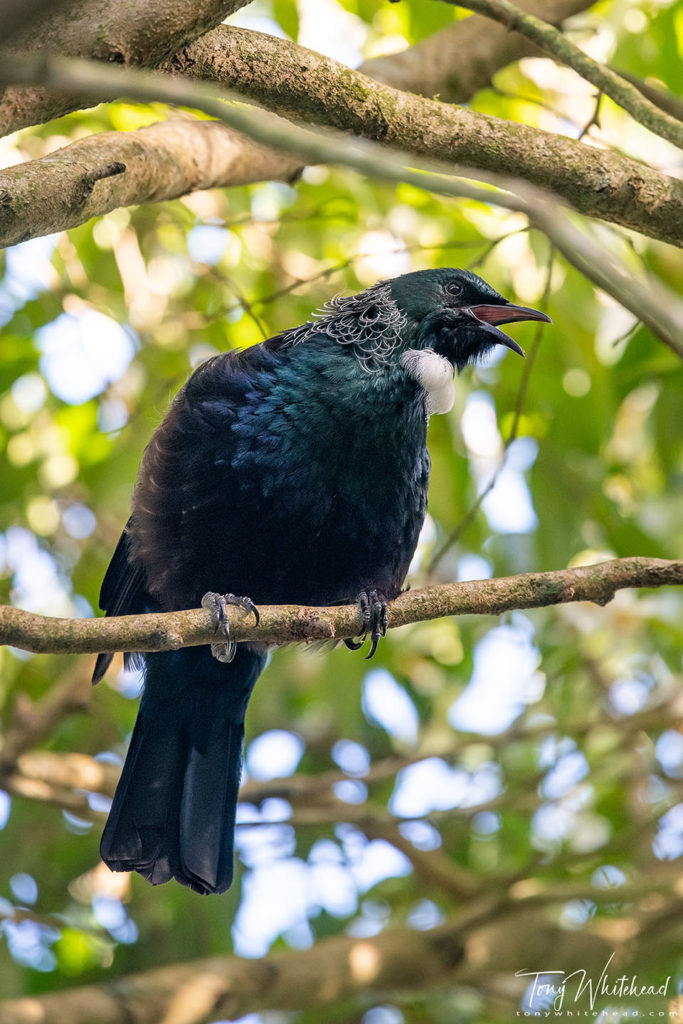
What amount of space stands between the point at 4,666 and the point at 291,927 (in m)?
1.76

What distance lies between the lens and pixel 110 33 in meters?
2.18

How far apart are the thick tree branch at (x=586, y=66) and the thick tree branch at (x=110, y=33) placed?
1.09m

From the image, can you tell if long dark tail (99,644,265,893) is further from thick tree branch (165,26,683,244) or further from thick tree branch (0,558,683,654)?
thick tree branch (165,26,683,244)

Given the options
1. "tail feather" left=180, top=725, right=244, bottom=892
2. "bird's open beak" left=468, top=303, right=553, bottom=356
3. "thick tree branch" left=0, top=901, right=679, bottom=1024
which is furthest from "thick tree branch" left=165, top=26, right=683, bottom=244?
"thick tree branch" left=0, top=901, right=679, bottom=1024

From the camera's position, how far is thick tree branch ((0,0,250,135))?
6.93ft

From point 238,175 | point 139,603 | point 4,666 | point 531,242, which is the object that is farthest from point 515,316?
point 4,666

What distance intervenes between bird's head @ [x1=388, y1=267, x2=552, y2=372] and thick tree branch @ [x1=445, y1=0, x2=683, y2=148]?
2.52 ft

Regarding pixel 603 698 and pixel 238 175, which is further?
pixel 603 698

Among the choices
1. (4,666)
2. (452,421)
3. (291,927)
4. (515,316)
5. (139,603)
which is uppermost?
(515,316)

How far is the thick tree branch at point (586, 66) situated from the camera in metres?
3.04

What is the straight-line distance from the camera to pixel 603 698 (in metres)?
5.35

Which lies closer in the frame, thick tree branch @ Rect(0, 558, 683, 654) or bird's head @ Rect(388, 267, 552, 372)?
thick tree branch @ Rect(0, 558, 683, 654)

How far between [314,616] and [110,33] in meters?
1.33

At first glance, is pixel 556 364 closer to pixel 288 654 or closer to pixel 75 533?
pixel 288 654
